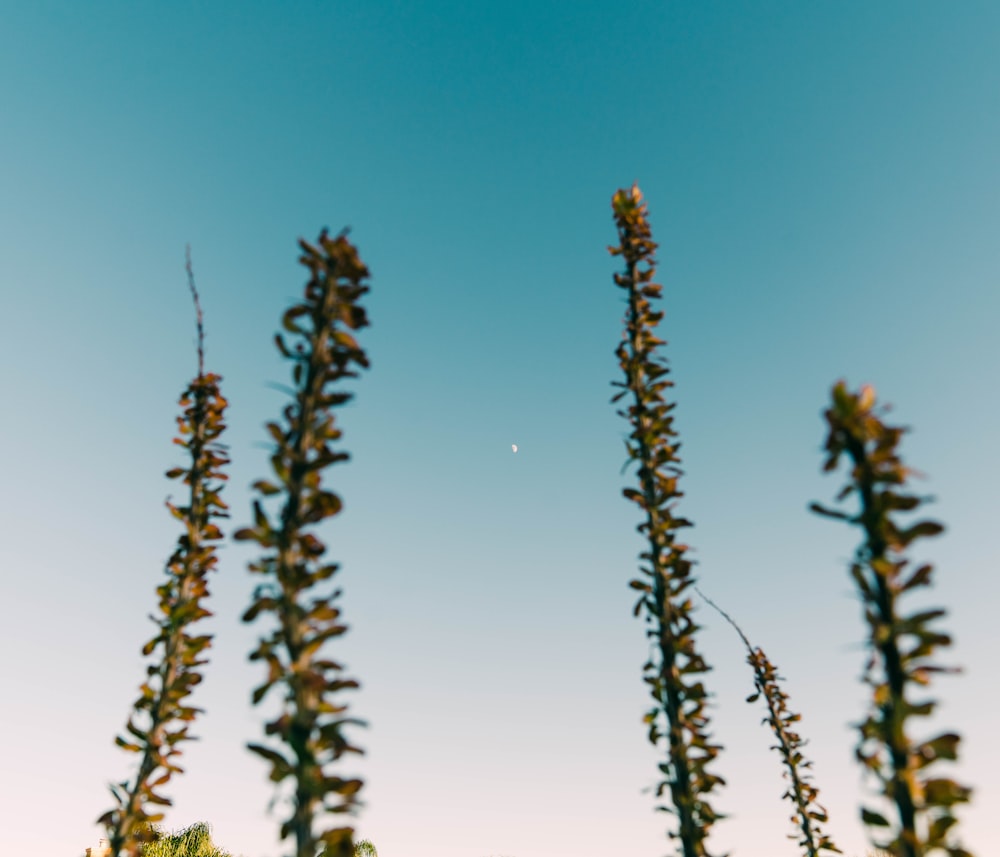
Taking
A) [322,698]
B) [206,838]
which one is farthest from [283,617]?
[206,838]

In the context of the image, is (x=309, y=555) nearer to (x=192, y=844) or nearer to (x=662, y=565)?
(x=662, y=565)

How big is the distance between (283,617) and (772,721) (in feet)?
44.8

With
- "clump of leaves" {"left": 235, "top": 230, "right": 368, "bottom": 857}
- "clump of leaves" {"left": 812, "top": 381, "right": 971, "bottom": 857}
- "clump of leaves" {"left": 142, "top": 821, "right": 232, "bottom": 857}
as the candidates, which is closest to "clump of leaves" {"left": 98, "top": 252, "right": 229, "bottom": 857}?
"clump of leaves" {"left": 235, "top": 230, "right": 368, "bottom": 857}

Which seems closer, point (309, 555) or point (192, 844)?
point (309, 555)

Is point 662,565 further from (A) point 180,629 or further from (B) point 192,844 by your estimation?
(B) point 192,844

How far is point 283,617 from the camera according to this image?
800cm

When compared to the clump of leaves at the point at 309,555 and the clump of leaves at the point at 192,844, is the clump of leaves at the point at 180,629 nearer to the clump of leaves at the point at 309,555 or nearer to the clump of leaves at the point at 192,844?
the clump of leaves at the point at 309,555

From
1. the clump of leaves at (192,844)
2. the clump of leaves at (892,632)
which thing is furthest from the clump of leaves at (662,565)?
the clump of leaves at (192,844)

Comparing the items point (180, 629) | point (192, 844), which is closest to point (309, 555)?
point (180, 629)

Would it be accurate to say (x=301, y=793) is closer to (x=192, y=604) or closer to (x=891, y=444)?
(x=192, y=604)

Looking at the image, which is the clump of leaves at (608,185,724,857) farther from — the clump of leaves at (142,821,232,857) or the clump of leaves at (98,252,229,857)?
the clump of leaves at (142,821,232,857)

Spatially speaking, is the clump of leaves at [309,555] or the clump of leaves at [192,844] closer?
the clump of leaves at [309,555]

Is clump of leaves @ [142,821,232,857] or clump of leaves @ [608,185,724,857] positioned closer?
clump of leaves @ [608,185,724,857]

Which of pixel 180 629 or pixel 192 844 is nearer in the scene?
pixel 180 629
